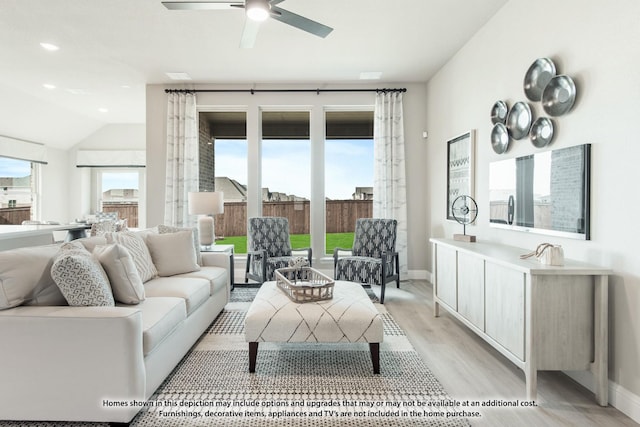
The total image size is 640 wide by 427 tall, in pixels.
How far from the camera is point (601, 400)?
2.12 m

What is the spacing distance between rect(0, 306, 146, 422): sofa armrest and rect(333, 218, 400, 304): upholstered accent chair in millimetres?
2883

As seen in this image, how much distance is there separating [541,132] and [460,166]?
59.6 inches

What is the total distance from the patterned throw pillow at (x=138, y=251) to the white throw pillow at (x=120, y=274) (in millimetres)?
538

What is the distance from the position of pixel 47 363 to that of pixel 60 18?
322cm

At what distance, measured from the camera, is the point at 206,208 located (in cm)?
477

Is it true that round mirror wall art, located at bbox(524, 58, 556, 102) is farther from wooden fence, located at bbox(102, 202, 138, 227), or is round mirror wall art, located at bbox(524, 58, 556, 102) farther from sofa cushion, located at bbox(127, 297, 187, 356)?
wooden fence, located at bbox(102, 202, 138, 227)

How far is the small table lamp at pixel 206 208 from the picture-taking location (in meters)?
4.77

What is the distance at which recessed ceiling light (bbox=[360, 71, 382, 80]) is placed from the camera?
499 cm

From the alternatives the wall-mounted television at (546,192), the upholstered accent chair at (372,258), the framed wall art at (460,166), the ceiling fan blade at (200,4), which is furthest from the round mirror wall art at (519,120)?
the ceiling fan blade at (200,4)

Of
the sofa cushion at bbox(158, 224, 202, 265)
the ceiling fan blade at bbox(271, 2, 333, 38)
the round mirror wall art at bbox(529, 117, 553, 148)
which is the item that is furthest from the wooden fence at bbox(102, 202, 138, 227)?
the round mirror wall art at bbox(529, 117, 553, 148)

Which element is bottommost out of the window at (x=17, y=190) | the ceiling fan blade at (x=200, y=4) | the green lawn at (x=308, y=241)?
the green lawn at (x=308, y=241)

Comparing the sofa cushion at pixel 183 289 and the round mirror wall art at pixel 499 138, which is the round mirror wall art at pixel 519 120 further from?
the sofa cushion at pixel 183 289

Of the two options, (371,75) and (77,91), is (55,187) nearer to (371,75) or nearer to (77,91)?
(77,91)

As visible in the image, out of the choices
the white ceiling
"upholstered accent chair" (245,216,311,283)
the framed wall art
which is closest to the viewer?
the white ceiling
